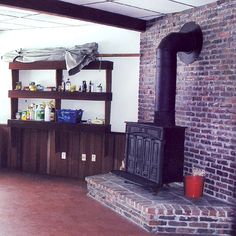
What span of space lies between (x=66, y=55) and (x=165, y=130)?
2639mm

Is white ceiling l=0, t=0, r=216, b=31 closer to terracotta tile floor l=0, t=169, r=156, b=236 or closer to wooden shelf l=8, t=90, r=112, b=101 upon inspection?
wooden shelf l=8, t=90, r=112, b=101

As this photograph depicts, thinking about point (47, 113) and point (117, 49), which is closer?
point (117, 49)

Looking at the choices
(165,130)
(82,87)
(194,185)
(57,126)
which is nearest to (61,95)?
(82,87)

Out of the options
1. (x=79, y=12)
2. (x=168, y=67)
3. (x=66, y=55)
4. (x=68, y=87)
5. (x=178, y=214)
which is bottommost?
(x=178, y=214)

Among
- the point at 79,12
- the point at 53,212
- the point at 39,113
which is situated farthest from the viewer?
the point at 39,113

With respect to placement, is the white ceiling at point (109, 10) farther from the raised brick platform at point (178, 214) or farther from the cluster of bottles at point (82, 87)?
the raised brick platform at point (178, 214)

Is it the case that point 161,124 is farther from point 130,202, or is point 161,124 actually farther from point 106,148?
point 106,148

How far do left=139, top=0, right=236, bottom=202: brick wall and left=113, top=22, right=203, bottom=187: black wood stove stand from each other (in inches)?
8.4

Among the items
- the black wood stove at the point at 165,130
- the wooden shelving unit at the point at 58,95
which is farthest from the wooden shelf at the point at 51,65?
the black wood stove at the point at 165,130

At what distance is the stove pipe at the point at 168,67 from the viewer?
5.04m

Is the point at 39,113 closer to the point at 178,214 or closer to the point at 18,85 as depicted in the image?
the point at 18,85

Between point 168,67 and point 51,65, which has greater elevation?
point 51,65

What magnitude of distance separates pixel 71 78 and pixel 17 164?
1972 millimetres

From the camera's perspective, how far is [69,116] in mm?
6746
